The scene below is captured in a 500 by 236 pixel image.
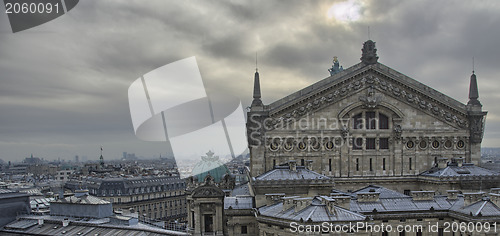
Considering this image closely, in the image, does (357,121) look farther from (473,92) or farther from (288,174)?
(473,92)

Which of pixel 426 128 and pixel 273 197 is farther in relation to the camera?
pixel 426 128

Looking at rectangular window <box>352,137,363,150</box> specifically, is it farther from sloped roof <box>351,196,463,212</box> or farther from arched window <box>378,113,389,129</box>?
sloped roof <box>351,196,463,212</box>

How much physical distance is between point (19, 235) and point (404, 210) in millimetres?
37391

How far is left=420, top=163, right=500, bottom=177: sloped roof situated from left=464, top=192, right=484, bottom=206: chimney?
6887mm

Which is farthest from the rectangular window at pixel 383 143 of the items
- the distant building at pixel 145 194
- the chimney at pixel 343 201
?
the distant building at pixel 145 194

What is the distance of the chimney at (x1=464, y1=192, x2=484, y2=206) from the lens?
40.4 metres

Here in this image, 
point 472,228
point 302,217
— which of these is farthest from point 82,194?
point 472,228

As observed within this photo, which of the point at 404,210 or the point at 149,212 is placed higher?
the point at 404,210

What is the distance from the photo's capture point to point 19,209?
52.7 m

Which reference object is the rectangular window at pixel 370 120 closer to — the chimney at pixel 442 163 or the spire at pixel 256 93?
the chimney at pixel 442 163

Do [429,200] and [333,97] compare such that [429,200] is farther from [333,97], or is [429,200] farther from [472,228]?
[333,97]

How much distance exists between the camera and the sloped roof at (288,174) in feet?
148

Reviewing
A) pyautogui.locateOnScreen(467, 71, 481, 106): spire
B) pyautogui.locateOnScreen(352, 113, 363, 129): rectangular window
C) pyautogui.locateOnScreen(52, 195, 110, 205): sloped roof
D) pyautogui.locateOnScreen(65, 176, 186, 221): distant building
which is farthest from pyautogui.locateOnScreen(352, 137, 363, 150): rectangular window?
pyautogui.locateOnScreen(65, 176, 186, 221): distant building

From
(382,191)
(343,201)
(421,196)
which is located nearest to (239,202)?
(343,201)
